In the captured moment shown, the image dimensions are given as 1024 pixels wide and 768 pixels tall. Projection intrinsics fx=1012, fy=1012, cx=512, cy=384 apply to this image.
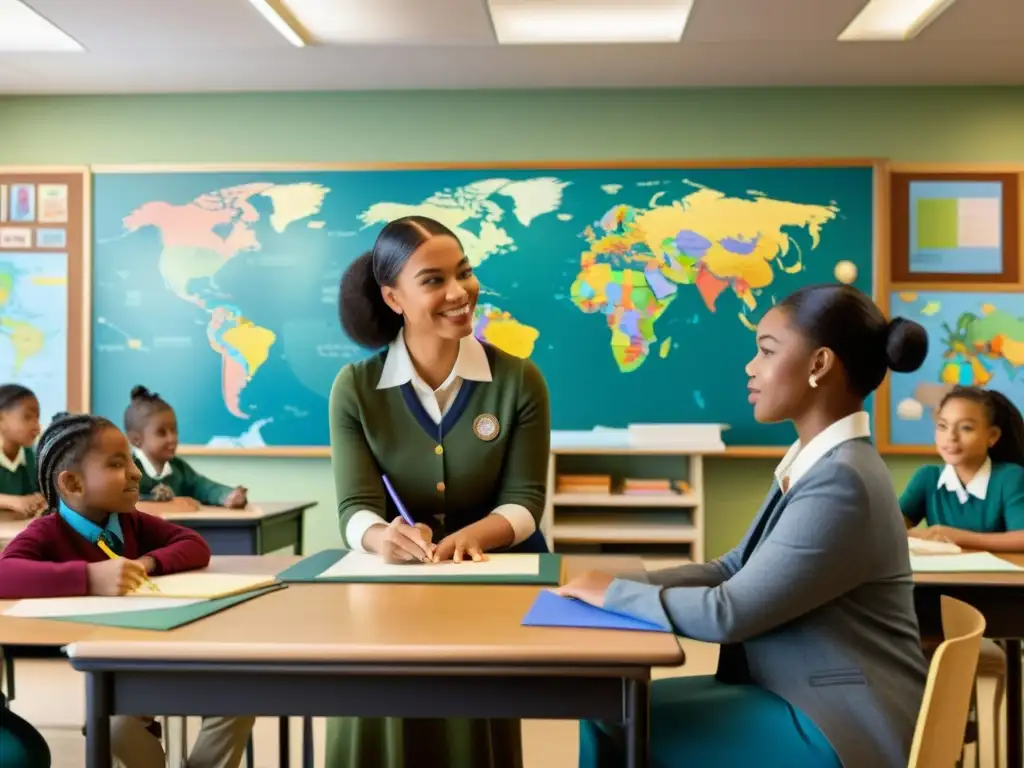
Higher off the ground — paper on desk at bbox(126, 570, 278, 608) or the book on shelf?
paper on desk at bbox(126, 570, 278, 608)

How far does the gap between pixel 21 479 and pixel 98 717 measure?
2928mm

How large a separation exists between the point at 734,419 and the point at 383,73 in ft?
7.58

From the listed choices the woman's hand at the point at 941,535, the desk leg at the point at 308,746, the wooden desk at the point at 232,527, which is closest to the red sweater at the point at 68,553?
the desk leg at the point at 308,746

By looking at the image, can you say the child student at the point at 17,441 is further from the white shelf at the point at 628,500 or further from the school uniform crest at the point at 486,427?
the school uniform crest at the point at 486,427

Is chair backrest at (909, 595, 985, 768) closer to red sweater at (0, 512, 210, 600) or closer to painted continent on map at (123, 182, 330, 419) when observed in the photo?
red sweater at (0, 512, 210, 600)

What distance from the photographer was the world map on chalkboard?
4.77 metres

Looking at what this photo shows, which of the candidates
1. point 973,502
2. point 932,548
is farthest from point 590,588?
point 973,502

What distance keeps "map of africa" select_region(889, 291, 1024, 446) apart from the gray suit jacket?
3.54m

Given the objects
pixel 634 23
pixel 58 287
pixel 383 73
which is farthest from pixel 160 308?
pixel 634 23

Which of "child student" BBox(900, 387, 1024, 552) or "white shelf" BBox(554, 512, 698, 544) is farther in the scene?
"white shelf" BBox(554, 512, 698, 544)

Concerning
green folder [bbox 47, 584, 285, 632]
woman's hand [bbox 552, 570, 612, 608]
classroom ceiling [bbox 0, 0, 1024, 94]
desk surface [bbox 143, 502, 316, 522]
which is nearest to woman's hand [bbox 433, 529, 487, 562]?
woman's hand [bbox 552, 570, 612, 608]

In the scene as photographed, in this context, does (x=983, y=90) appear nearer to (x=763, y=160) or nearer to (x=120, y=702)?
(x=763, y=160)

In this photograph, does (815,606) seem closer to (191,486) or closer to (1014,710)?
(1014,710)

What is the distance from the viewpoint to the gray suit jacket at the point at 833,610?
1362 mm
